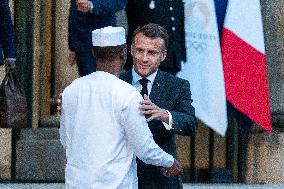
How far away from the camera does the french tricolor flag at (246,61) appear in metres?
8.23

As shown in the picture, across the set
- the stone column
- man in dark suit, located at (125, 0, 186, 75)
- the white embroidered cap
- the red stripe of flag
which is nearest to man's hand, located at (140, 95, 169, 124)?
the white embroidered cap

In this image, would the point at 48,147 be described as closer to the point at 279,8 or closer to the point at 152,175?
the point at 279,8

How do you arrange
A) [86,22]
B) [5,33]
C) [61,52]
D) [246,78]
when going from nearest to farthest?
[86,22] < [5,33] < [246,78] < [61,52]

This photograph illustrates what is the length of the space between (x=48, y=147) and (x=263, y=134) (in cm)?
189

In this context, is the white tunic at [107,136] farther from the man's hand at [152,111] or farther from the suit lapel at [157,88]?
the suit lapel at [157,88]

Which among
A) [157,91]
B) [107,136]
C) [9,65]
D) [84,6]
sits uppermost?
[84,6]

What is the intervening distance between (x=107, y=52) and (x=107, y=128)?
0.37 metres

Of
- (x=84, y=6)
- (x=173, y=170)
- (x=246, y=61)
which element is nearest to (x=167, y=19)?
(x=246, y=61)

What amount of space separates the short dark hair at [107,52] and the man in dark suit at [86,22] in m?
1.97

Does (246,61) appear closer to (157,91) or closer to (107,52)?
(157,91)

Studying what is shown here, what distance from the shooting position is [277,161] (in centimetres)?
882

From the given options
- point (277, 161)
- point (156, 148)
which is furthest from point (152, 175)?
point (277, 161)

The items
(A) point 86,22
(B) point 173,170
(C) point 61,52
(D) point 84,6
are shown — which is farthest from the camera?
(C) point 61,52

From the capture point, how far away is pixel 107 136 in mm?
4754
